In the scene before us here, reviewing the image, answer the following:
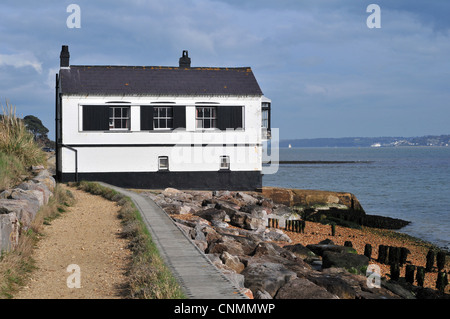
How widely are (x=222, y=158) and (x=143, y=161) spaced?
15.3ft

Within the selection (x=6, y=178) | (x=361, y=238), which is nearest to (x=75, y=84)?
(x=6, y=178)

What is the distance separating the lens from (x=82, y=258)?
11.9m

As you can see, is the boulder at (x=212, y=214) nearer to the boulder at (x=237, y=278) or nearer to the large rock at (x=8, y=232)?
the large rock at (x=8, y=232)

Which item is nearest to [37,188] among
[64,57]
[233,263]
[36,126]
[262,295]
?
[233,263]

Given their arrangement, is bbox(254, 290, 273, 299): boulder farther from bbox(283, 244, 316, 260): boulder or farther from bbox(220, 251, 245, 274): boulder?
bbox(283, 244, 316, 260): boulder

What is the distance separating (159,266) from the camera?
971 cm

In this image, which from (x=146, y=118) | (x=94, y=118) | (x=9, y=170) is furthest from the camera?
(x=146, y=118)

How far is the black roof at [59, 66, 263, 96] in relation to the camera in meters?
30.0

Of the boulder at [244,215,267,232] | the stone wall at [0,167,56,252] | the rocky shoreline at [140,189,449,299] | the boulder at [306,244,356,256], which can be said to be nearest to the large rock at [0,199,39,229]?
the stone wall at [0,167,56,252]

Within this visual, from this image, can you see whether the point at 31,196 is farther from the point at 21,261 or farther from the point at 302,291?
the point at 302,291

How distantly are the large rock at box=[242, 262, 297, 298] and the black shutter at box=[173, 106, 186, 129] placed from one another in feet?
65.1

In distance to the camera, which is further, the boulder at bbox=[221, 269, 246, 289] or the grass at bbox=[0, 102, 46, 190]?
the grass at bbox=[0, 102, 46, 190]

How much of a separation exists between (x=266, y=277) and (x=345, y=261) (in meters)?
4.54
